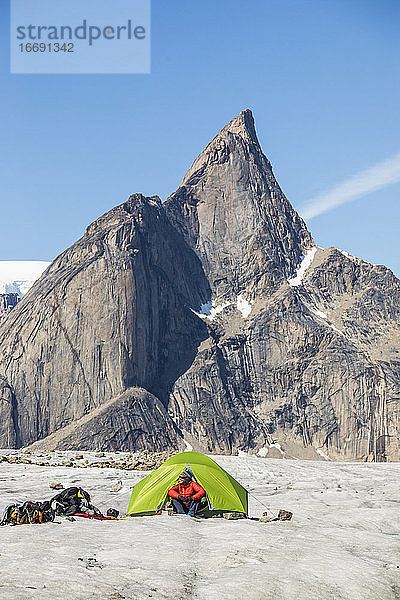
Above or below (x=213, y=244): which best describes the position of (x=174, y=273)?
below

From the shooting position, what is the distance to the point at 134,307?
Result: 121500 mm

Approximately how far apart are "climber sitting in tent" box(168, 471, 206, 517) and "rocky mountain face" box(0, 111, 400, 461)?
89.5 m

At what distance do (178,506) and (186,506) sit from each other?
221 mm

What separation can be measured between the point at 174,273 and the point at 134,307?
28.1 metres

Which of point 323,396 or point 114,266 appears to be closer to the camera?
point 114,266

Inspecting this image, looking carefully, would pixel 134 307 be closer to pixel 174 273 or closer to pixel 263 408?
pixel 174 273

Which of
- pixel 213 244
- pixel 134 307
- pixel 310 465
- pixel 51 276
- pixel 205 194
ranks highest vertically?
pixel 205 194

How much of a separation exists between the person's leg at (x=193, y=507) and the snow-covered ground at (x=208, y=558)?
122 centimetres

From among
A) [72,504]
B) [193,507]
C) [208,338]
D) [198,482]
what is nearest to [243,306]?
[208,338]

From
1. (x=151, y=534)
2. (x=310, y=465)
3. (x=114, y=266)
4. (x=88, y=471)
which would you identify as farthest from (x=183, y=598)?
(x=114, y=266)

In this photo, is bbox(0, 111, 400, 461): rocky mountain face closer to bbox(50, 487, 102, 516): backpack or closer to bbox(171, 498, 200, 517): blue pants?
bbox(171, 498, 200, 517): blue pants

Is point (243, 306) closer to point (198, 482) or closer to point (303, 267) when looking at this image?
point (303, 267)

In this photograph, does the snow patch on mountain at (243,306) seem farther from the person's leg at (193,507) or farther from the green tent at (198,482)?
the person's leg at (193,507)

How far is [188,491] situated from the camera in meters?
16.9
